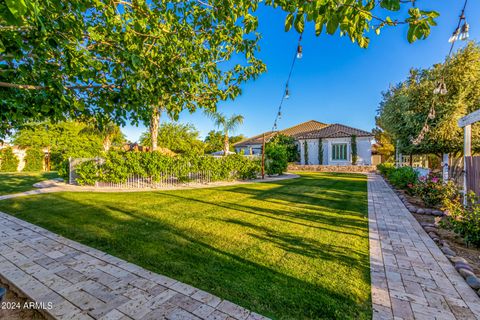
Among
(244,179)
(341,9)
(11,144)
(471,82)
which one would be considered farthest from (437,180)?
(11,144)

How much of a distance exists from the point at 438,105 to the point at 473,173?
31.4 ft

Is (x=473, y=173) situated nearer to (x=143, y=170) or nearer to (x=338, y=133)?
(x=143, y=170)

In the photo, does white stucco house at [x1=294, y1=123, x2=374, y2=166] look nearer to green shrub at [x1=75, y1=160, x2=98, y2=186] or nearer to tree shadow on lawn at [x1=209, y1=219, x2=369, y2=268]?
green shrub at [x1=75, y1=160, x2=98, y2=186]

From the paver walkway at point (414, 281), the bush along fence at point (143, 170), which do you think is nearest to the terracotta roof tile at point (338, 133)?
the bush along fence at point (143, 170)

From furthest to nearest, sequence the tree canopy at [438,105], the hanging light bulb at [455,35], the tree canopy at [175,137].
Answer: the tree canopy at [175,137]
the tree canopy at [438,105]
the hanging light bulb at [455,35]

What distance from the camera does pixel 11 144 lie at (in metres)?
26.4

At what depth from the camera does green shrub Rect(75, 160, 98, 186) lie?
35.4 feet

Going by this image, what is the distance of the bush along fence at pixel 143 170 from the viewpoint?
10938mm

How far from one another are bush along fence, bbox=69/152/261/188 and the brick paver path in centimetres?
762

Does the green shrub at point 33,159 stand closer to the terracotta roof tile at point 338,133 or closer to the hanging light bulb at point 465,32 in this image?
the terracotta roof tile at point 338,133

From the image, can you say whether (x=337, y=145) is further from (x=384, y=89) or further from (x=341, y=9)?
(x=341, y=9)

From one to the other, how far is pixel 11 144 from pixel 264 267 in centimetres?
3655

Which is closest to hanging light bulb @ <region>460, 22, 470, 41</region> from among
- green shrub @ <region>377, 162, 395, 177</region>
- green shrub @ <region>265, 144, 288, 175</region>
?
green shrub @ <region>377, 162, 395, 177</region>

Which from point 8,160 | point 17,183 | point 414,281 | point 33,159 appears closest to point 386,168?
point 414,281
